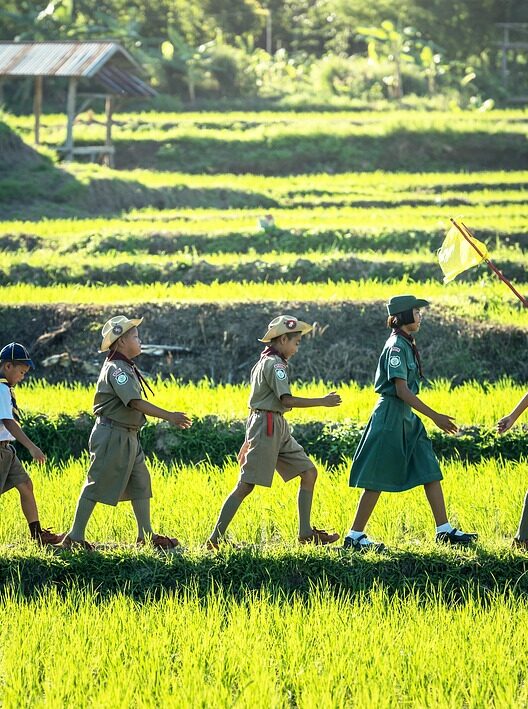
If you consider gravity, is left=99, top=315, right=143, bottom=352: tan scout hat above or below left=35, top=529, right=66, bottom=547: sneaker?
above

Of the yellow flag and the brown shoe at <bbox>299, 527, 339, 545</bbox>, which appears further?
the yellow flag

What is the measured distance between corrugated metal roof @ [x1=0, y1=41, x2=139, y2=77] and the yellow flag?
53.2ft

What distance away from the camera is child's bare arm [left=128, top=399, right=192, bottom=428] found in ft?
18.8

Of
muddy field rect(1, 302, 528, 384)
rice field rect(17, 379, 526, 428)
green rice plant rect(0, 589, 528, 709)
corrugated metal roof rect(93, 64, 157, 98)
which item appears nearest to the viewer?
green rice plant rect(0, 589, 528, 709)

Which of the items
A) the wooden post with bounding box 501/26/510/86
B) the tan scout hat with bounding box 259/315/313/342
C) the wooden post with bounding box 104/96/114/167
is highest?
the wooden post with bounding box 501/26/510/86

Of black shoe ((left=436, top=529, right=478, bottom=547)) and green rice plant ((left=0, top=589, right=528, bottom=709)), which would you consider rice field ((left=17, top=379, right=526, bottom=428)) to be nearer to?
black shoe ((left=436, top=529, right=478, bottom=547))

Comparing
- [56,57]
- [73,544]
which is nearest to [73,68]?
[56,57]

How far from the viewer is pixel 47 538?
6176mm

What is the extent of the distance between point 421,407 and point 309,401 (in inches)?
20.6

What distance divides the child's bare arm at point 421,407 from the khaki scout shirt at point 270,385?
530mm

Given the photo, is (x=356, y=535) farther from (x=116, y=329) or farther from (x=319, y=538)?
(x=116, y=329)

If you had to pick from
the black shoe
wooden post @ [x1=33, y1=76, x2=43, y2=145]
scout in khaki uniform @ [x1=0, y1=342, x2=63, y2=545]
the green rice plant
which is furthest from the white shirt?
wooden post @ [x1=33, y1=76, x2=43, y2=145]

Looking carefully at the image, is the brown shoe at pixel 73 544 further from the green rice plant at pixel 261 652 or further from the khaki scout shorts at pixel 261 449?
the khaki scout shorts at pixel 261 449

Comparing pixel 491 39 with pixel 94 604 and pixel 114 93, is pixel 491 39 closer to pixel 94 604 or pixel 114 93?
pixel 114 93
